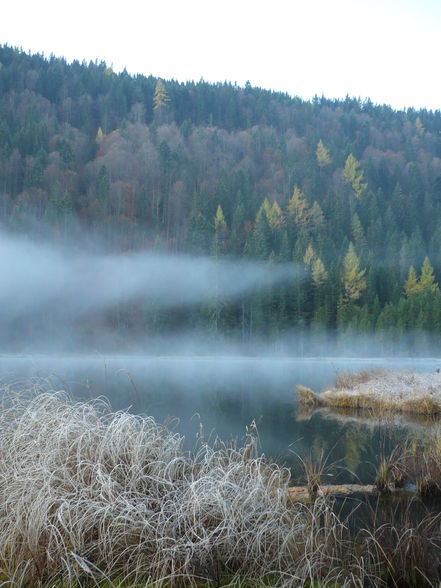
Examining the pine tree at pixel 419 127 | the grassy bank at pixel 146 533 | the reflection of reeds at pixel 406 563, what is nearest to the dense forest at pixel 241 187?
the pine tree at pixel 419 127

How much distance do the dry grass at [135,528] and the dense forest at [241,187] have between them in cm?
5255

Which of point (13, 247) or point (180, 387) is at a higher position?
point (13, 247)

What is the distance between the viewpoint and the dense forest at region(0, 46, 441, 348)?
60.3 metres

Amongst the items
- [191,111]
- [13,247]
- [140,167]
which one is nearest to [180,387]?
[13,247]

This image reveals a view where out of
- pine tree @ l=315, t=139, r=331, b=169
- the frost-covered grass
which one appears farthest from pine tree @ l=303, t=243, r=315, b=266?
the frost-covered grass

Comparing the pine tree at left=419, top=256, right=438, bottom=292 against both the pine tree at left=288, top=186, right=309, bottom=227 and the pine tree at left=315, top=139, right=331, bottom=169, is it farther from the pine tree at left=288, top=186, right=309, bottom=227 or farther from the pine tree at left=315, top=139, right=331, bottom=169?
the pine tree at left=315, top=139, right=331, bottom=169

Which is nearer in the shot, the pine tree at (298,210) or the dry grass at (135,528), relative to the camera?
the dry grass at (135,528)

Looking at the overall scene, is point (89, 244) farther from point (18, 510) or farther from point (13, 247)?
point (18, 510)

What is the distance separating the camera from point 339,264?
216 ft

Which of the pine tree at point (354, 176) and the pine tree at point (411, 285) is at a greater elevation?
the pine tree at point (354, 176)

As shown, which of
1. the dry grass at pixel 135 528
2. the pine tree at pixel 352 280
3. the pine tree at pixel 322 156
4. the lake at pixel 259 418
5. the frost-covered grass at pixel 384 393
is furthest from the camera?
the pine tree at pixel 322 156

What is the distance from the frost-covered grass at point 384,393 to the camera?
15.0 metres

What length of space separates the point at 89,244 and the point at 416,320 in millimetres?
45807

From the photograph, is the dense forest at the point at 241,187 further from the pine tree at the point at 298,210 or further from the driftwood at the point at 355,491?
the driftwood at the point at 355,491
